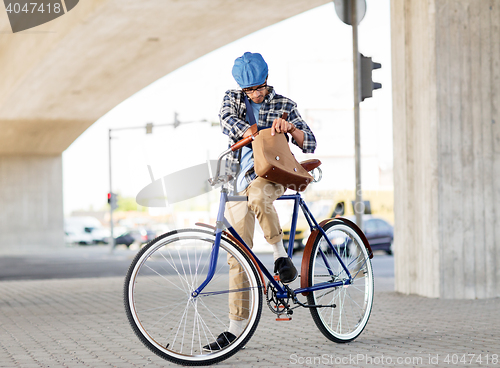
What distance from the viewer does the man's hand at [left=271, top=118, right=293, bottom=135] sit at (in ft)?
12.4

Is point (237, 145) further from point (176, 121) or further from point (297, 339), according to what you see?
point (176, 121)

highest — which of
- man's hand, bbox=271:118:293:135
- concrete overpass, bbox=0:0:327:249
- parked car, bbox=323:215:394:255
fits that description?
concrete overpass, bbox=0:0:327:249

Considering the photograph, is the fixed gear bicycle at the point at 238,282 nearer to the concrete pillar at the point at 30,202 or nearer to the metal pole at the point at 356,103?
the metal pole at the point at 356,103

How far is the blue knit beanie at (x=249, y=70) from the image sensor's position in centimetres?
396

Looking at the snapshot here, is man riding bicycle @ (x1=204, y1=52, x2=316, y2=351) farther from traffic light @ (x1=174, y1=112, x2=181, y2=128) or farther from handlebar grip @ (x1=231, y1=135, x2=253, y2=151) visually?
traffic light @ (x1=174, y1=112, x2=181, y2=128)

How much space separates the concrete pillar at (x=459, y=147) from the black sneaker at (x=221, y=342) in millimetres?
3450

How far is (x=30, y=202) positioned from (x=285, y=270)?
31896mm

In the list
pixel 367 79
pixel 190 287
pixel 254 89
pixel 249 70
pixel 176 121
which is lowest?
pixel 190 287

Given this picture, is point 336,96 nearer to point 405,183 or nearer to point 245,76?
point 405,183

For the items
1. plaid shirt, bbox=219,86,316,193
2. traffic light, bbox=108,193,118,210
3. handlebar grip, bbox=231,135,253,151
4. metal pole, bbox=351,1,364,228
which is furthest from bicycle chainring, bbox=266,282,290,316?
traffic light, bbox=108,193,118,210

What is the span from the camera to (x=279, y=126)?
379 cm

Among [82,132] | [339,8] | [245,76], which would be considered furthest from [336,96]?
[245,76]

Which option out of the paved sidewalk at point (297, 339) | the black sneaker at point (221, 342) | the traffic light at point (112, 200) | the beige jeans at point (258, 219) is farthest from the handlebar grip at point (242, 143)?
the traffic light at point (112, 200)

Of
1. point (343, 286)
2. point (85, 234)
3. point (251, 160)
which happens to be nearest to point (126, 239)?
point (85, 234)
